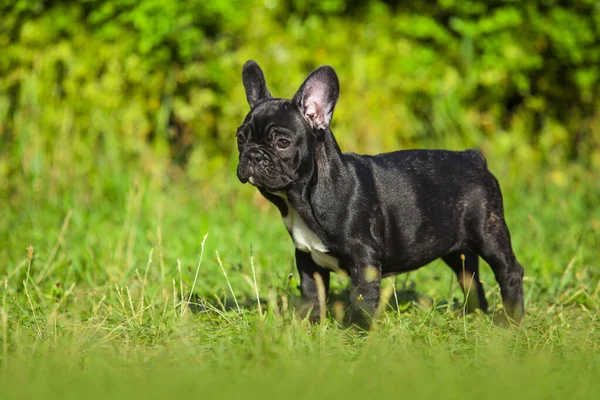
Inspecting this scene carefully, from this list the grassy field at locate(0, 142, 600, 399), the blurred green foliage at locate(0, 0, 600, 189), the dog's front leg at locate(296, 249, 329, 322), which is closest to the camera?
the grassy field at locate(0, 142, 600, 399)

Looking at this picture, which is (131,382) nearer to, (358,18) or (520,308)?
(520,308)

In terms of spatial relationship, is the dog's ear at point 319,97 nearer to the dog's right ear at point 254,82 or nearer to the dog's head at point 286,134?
the dog's head at point 286,134

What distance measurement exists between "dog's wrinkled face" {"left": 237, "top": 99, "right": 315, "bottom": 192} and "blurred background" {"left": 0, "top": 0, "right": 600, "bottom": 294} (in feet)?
10.9

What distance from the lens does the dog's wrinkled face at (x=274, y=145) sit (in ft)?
14.0

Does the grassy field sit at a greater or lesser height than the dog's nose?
lesser

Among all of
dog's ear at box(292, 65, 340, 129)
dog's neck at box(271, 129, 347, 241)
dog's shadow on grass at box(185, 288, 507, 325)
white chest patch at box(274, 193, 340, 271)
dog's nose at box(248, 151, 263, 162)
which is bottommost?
dog's shadow on grass at box(185, 288, 507, 325)

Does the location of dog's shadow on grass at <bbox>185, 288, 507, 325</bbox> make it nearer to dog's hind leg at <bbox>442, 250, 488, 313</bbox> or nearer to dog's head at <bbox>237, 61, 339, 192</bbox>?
dog's hind leg at <bbox>442, 250, 488, 313</bbox>

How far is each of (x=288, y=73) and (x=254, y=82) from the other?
432 cm

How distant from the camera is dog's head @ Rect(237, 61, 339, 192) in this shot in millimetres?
4270

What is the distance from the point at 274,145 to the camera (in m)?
4.32

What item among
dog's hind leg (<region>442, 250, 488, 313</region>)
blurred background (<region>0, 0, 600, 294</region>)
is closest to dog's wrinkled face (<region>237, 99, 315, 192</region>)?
dog's hind leg (<region>442, 250, 488, 313</region>)

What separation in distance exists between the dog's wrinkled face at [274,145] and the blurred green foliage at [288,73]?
3.97 meters

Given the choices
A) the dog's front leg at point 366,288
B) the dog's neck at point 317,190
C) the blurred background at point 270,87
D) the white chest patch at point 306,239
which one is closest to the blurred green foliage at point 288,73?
the blurred background at point 270,87

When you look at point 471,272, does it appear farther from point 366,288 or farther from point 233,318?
point 233,318
